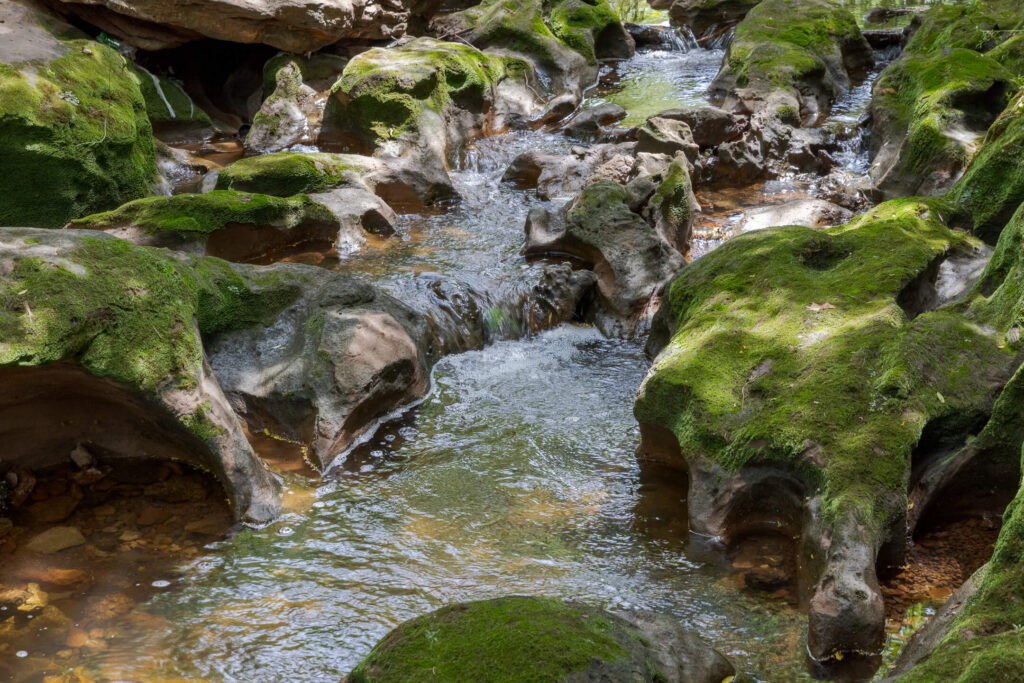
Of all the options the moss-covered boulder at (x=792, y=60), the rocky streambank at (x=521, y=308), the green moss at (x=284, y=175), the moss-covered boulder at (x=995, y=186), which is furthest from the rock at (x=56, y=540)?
the moss-covered boulder at (x=792, y=60)

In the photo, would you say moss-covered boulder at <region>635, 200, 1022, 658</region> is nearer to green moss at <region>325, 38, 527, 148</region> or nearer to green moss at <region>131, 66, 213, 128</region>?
green moss at <region>325, 38, 527, 148</region>

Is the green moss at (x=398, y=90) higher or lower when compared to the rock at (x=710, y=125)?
higher

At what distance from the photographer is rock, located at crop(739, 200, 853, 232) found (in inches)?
378

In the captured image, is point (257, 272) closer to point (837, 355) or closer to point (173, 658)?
point (173, 658)

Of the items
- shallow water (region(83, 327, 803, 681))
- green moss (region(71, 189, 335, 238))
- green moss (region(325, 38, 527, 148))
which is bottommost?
shallow water (region(83, 327, 803, 681))

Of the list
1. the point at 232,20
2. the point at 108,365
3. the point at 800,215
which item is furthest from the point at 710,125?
the point at 108,365

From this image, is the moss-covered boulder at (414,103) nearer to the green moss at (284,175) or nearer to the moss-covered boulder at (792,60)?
the green moss at (284,175)

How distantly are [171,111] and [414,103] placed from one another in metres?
4.14

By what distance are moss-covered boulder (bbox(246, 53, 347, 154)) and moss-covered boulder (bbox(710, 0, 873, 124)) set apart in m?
6.41

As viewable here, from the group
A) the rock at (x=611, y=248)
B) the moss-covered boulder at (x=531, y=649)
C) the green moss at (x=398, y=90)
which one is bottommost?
the moss-covered boulder at (x=531, y=649)

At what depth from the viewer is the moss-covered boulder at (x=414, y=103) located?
1170cm

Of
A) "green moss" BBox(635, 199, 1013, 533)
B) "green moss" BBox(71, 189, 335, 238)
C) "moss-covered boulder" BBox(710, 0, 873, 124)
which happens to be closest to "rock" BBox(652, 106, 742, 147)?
"moss-covered boulder" BBox(710, 0, 873, 124)

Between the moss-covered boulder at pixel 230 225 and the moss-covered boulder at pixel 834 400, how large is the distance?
4.55 metres

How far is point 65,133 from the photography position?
30.3 ft
